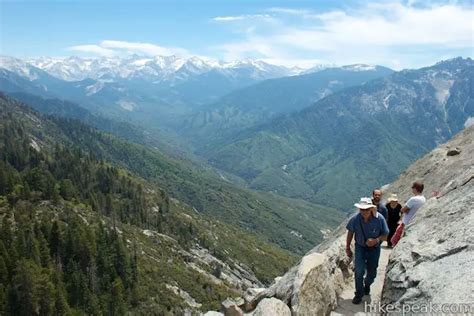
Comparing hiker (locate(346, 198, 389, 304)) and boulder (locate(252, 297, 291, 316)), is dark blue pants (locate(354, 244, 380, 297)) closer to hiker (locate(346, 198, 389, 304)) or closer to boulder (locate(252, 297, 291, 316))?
hiker (locate(346, 198, 389, 304))

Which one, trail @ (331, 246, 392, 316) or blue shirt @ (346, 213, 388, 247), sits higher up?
blue shirt @ (346, 213, 388, 247)

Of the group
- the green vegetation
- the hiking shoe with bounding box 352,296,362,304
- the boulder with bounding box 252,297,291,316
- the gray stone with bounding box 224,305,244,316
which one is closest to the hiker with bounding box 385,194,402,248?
the hiking shoe with bounding box 352,296,362,304

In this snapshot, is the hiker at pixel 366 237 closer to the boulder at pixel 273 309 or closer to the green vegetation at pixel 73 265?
the boulder at pixel 273 309

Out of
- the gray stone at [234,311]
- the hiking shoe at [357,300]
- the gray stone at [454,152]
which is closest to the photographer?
the hiking shoe at [357,300]

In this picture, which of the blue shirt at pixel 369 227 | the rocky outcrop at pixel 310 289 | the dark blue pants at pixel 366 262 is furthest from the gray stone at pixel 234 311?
the blue shirt at pixel 369 227

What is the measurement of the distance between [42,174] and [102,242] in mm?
51686

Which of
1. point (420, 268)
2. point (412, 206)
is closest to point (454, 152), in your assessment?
point (412, 206)

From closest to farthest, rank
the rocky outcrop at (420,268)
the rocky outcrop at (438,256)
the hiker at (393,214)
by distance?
the rocky outcrop at (438,256), the rocky outcrop at (420,268), the hiker at (393,214)

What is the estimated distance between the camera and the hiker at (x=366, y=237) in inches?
754

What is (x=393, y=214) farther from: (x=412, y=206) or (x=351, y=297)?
(x=351, y=297)

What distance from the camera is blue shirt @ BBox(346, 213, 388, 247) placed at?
19.2 meters

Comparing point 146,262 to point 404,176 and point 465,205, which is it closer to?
point 404,176

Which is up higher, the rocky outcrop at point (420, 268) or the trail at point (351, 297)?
the rocky outcrop at point (420, 268)

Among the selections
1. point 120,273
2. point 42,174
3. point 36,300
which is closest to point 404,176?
point 36,300
